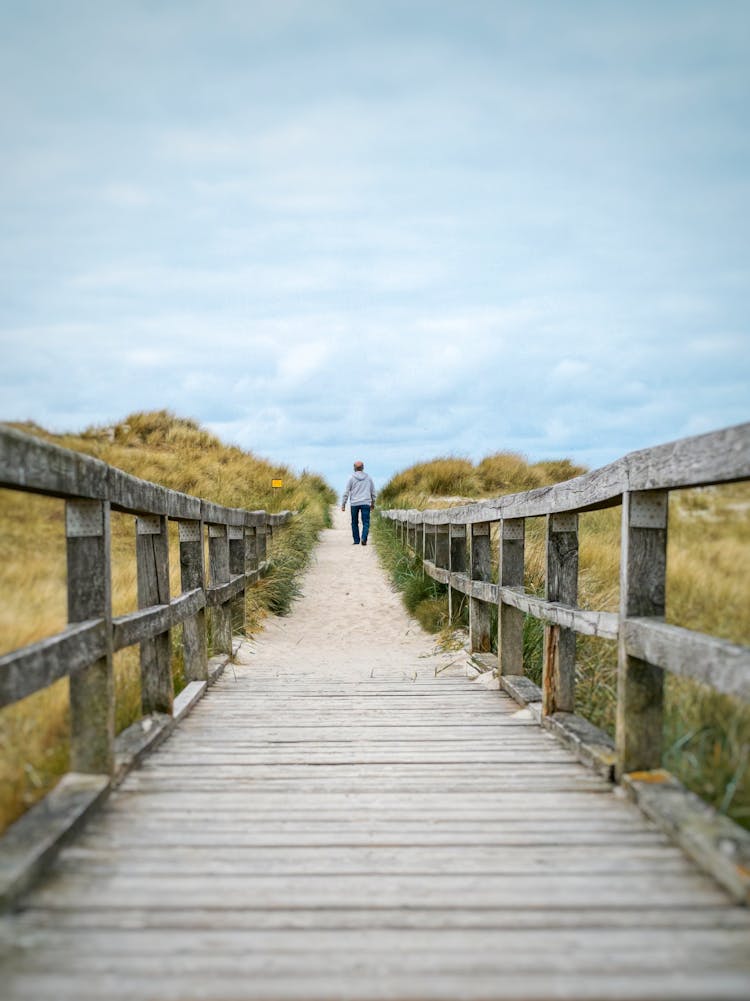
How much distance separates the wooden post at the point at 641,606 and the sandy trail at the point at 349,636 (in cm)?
293

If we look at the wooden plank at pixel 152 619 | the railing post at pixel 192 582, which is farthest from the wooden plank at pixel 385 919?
the railing post at pixel 192 582

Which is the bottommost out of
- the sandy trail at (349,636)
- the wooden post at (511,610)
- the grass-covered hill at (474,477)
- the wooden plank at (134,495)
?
the sandy trail at (349,636)

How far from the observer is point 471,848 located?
2844 millimetres

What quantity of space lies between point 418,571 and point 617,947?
8.31 meters

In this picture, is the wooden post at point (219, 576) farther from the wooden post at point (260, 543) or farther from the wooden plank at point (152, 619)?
the wooden post at point (260, 543)

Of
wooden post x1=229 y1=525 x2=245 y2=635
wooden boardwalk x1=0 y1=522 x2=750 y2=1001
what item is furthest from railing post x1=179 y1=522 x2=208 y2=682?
wooden post x1=229 y1=525 x2=245 y2=635

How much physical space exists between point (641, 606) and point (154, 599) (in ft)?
8.02

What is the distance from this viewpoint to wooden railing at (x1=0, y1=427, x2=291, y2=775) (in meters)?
2.69

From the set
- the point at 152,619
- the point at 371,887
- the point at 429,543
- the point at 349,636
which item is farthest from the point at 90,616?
the point at 429,543

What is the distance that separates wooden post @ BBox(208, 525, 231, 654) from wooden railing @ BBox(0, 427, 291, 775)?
984 mm

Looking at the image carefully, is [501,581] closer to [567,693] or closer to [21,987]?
[567,693]

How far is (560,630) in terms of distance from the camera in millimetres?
4453

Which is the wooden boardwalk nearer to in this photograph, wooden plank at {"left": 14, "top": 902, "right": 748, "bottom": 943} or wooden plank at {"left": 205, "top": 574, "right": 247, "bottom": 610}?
wooden plank at {"left": 14, "top": 902, "right": 748, "bottom": 943}

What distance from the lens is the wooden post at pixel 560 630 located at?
4.45 m
